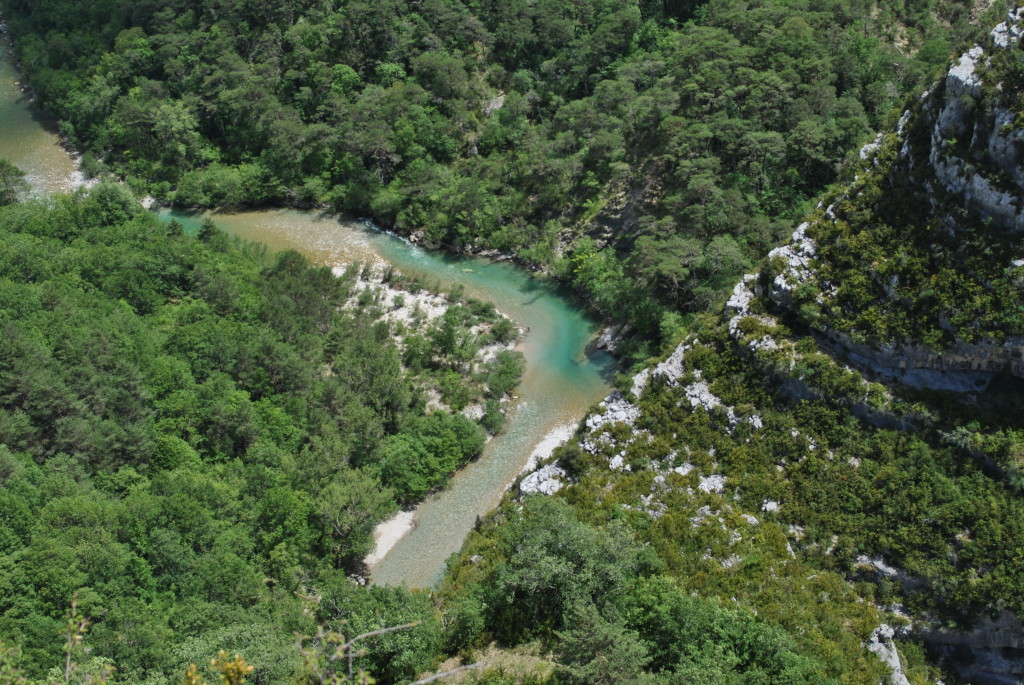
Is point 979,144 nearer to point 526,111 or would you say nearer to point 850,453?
point 850,453

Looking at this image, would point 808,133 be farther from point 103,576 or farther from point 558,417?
point 103,576

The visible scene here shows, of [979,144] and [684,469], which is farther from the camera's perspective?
[684,469]

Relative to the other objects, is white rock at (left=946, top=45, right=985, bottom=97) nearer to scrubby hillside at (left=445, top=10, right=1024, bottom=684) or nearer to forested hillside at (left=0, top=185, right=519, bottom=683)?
scrubby hillside at (left=445, top=10, right=1024, bottom=684)

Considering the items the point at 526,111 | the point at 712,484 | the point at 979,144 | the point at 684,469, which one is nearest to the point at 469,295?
the point at 526,111

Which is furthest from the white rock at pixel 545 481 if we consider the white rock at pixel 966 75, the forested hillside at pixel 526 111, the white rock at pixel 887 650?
the white rock at pixel 966 75

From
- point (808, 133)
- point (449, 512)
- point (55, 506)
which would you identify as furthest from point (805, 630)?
point (808, 133)

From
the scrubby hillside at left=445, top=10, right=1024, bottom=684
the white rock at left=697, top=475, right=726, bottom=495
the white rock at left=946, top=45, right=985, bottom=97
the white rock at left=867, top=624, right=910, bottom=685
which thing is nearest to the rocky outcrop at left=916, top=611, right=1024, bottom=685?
the scrubby hillside at left=445, top=10, right=1024, bottom=684

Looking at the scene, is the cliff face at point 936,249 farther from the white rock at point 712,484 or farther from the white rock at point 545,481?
the white rock at point 545,481
